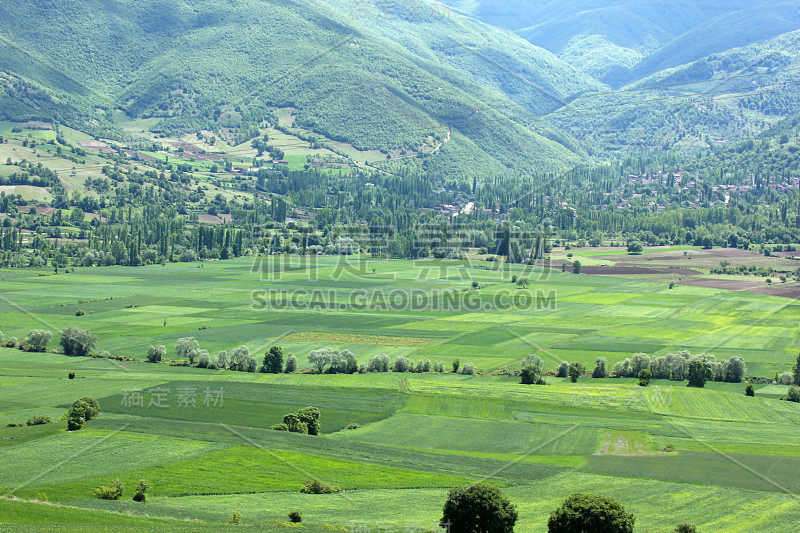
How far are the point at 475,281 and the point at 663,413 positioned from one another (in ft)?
195

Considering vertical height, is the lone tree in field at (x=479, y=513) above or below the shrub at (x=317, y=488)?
above

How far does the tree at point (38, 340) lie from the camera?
69.4 metres

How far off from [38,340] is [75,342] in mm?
3620

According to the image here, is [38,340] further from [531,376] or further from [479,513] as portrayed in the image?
[479,513]

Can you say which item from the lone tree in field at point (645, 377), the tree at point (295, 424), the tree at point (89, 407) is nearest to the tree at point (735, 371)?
the lone tree in field at point (645, 377)

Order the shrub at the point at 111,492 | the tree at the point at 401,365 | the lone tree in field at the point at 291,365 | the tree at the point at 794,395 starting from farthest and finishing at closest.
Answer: the tree at the point at 401,365, the lone tree in field at the point at 291,365, the tree at the point at 794,395, the shrub at the point at 111,492

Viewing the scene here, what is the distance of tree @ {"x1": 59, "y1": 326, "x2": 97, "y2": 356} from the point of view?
6894 cm

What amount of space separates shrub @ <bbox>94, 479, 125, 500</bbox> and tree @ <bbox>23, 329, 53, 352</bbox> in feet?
126

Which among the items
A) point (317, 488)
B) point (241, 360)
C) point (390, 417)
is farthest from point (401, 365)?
point (317, 488)

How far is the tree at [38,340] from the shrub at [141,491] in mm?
38658

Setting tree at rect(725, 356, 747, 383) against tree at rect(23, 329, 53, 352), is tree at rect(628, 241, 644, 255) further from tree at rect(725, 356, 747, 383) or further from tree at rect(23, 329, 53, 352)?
tree at rect(23, 329, 53, 352)

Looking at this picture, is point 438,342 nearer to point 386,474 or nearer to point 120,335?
point 120,335

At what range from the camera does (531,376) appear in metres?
61.4

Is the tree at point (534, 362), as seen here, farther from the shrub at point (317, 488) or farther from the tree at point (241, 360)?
the shrub at point (317, 488)
